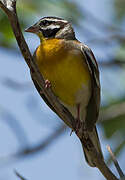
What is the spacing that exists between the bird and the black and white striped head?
2.4 inches

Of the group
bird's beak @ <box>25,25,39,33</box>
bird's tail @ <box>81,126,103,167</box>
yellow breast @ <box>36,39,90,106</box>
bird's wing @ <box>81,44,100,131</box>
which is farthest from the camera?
bird's beak @ <box>25,25,39,33</box>

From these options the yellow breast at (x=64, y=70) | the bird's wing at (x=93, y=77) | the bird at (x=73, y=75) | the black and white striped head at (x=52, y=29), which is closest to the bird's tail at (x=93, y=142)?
the bird at (x=73, y=75)

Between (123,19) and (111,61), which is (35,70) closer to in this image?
(111,61)

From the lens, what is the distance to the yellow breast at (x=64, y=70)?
191 inches

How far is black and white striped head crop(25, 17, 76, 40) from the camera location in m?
5.45

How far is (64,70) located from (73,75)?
0.12 metres

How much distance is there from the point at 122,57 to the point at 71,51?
94cm

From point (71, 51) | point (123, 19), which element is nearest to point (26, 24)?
point (71, 51)

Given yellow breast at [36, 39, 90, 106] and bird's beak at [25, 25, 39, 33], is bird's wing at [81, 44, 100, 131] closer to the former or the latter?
yellow breast at [36, 39, 90, 106]

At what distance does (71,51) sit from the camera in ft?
16.4

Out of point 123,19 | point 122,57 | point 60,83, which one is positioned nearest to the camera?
point 60,83

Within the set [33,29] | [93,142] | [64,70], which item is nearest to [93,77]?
[64,70]

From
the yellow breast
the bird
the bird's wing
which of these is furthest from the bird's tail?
the yellow breast

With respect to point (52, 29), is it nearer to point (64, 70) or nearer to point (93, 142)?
point (64, 70)
